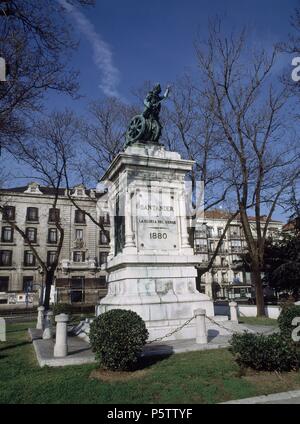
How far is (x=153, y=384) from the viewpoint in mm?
6848

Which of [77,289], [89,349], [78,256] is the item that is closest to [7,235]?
[78,256]

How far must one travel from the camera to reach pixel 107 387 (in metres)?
6.66

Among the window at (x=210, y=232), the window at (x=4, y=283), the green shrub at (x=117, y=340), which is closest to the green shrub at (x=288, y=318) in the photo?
the green shrub at (x=117, y=340)

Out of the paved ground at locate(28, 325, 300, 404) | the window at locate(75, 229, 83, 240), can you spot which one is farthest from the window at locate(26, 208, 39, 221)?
the paved ground at locate(28, 325, 300, 404)

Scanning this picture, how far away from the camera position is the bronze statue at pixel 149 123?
14.6 meters

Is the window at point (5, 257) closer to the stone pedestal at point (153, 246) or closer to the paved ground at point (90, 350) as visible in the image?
the stone pedestal at point (153, 246)

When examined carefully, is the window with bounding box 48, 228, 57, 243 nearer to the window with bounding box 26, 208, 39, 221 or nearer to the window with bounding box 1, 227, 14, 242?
the window with bounding box 26, 208, 39, 221

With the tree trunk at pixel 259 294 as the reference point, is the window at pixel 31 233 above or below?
above

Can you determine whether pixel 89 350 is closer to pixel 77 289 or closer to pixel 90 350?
pixel 90 350

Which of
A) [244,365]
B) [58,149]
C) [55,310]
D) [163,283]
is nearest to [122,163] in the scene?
[163,283]

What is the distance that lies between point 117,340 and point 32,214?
172ft

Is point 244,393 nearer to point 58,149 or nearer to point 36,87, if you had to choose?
point 36,87

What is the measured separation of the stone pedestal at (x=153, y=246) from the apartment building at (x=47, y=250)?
1409 inches
